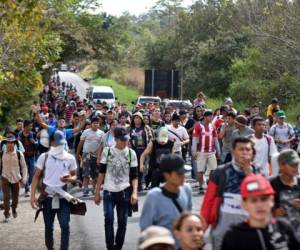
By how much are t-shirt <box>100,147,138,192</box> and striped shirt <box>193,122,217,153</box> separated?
6035mm

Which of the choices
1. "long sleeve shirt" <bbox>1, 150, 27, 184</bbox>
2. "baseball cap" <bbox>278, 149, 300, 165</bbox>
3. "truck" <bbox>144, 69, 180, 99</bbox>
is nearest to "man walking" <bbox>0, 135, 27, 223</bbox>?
"long sleeve shirt" <bbox>1, 150, 27, 184</bbox>

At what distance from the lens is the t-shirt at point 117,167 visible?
10617mm

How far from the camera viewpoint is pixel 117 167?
10633 millimetres

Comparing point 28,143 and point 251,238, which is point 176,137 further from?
point 251,238

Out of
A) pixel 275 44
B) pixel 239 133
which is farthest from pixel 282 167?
pixel 275 44

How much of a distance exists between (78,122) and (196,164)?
11.5 feet

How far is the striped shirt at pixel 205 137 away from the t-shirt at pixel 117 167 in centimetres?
604

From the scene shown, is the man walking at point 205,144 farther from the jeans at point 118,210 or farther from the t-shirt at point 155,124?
the jeans at point 118,210

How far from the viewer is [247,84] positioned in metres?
42.9

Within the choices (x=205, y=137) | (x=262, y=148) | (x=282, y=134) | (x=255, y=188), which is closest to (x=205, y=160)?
(x=205, y=137)

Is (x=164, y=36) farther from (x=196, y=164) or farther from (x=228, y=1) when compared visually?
(x=196, y=164)

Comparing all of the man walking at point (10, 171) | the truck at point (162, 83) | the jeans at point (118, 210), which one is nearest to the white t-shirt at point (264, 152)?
the jeans at point (118, 210)

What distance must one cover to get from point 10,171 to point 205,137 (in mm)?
4234

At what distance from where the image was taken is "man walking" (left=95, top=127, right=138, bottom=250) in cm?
1062
